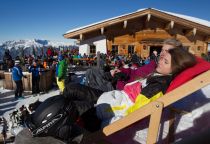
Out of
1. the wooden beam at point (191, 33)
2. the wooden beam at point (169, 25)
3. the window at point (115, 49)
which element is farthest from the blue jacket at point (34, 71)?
the wooden beam at point (191, 33)

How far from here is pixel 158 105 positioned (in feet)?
6.53

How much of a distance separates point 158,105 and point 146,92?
18.9 inches

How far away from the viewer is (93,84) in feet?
12.7

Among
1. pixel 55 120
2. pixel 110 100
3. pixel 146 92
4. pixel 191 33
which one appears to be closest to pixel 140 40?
pixel 191 33

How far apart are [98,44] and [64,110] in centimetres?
1651

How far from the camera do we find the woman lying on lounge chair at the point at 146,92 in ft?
8.13

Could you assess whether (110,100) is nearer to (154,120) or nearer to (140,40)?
(154,120)

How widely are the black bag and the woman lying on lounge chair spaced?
0.46 meters

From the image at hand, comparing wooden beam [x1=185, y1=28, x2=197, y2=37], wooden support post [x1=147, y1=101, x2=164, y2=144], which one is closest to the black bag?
wooden support post [x1=147, y1=101, x2=164, y2=144]

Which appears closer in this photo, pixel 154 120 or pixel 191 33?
pixel 154 120

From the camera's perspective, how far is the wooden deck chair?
73.1 inches

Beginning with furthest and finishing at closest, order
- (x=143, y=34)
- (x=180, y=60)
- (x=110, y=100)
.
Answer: (x=143, y=34) < (x=110, y=100) < (x=180, y=60)

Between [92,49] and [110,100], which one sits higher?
[92,49]

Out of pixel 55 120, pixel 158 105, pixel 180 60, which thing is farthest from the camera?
pixel 180 60
